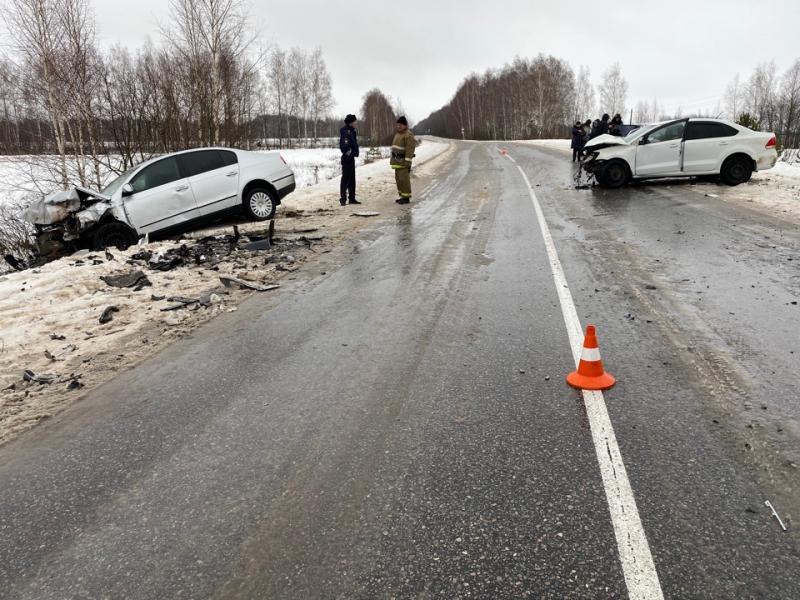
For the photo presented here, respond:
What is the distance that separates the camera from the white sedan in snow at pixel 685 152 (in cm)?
1260

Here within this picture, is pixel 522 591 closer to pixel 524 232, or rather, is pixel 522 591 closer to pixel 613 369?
pixel 613 369

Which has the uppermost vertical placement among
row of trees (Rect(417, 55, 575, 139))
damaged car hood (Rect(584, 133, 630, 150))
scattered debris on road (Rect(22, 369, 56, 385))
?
row of trees (Rect(417, 55, 575, 139))

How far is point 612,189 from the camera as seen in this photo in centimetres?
1341

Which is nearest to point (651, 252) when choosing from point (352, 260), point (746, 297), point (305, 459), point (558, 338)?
point (746, 297)

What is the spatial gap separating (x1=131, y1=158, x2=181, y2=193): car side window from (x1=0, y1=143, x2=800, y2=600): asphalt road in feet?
18.2

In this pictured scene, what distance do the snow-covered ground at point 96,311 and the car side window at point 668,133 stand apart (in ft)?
28.8

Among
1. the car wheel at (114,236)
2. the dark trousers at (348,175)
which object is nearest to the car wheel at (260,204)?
the dark trousers at (348,175)

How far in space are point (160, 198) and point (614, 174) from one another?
1120 cm

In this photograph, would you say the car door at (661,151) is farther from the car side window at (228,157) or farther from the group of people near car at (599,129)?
the car side window at (228,157)

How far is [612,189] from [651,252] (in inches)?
281

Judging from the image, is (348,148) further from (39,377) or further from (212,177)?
(39,377)

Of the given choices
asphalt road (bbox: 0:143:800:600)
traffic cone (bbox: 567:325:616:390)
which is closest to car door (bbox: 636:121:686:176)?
asphalt road (bbox: 0:143:800:600)

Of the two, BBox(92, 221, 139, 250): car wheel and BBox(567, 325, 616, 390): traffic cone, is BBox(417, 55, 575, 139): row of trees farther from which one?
BBox(567, 325, 616, 390): traffic cone

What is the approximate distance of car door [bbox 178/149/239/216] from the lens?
33.4ft
